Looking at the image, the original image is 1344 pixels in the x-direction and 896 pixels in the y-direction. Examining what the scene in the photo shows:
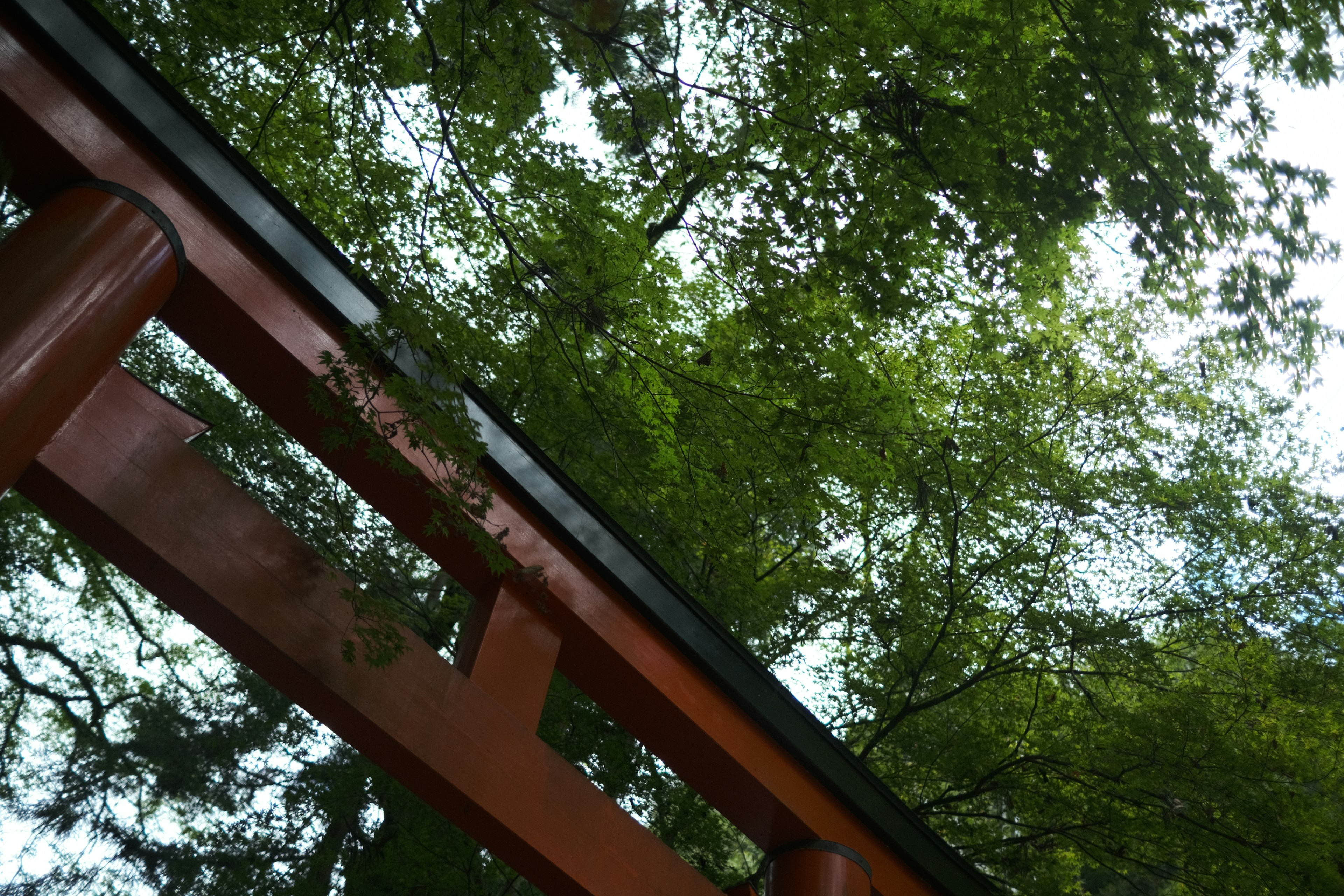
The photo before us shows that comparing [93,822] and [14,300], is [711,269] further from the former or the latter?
[93,822]

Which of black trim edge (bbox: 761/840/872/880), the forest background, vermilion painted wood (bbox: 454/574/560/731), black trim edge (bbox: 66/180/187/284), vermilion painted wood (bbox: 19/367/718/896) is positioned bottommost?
vermilion painted wood (bbox: 19/367/718/896)

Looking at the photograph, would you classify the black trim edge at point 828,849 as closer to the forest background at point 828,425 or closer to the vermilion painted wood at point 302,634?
the vermilion painted wood at point 302,634

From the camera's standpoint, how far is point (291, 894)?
5.55 meters

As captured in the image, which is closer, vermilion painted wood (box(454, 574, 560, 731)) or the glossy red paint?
vermilion painted wood (box(454, 574, 560, 731))

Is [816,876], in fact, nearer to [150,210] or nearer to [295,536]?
[295,536]

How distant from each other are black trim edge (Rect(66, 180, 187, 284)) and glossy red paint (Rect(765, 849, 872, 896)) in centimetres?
278

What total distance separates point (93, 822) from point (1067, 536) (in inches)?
300

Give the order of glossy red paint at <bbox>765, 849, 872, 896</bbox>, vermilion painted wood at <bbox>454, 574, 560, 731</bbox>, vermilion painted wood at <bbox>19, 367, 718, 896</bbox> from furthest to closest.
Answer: glossy red paint at <bbox>765, 849, 872, 896</bbox>, vermilion painted wood at <bbox>454, 574, 560, 731</bbox>, vermilion painted wood at <bbox>19, 367, 718, 896</bbox>

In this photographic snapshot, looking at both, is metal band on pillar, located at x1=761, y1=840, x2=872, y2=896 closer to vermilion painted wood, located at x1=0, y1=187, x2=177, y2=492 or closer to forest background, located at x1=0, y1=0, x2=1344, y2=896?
forest background, located at x1=0, y1=0, x2=1344, y2=896

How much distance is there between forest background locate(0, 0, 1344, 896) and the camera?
2836 millimetres

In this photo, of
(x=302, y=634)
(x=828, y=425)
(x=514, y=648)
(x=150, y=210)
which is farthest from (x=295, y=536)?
(x=828, y=425)

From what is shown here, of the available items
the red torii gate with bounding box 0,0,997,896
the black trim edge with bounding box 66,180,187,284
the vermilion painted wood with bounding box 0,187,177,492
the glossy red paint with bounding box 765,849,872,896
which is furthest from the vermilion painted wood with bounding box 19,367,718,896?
the glossy red paint with bounding box 765,849,872,896

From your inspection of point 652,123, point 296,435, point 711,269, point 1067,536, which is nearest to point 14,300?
point 296,435

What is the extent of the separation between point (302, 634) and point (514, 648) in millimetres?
666
